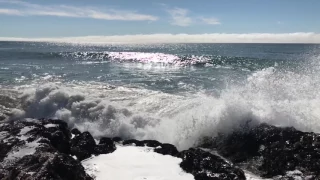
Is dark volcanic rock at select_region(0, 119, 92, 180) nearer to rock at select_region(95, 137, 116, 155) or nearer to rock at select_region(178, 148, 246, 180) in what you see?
rock at select_region(95, 137, 116, 155)

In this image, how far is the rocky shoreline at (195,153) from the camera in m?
7.16

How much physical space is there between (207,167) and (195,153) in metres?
0.71

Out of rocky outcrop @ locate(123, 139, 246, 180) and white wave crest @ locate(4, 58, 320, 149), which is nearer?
rocky outcrop @ locate(123, 139, 246, 180)

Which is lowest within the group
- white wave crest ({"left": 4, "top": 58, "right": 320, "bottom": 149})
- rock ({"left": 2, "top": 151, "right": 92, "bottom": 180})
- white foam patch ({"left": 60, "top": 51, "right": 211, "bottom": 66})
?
white foam patch ({"left": 60, "top": 51, "right": 211, "bottom": 66})

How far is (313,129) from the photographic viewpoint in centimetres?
1209

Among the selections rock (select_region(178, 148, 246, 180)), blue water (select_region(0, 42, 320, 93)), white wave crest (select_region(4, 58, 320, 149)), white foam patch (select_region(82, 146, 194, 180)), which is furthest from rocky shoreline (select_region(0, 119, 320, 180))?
blue water (select_region(0, 42, 320, 93))

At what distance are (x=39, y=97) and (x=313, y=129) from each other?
42.6 feet

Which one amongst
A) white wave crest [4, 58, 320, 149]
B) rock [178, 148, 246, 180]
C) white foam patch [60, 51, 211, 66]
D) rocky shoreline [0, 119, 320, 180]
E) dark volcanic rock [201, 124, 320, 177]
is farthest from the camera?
white foam patch [60, 51, 211, 66]

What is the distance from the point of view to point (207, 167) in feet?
26.9

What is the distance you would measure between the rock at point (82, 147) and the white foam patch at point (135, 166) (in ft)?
0.89

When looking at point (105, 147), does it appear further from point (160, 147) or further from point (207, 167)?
point (207, 167)

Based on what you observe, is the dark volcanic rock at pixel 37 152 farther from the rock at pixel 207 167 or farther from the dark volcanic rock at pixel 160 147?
the rock at pixel 207 167

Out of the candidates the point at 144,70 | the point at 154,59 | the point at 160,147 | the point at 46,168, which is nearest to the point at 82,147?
the point at 160,147

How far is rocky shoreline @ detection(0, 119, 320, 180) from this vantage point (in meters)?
7.16
